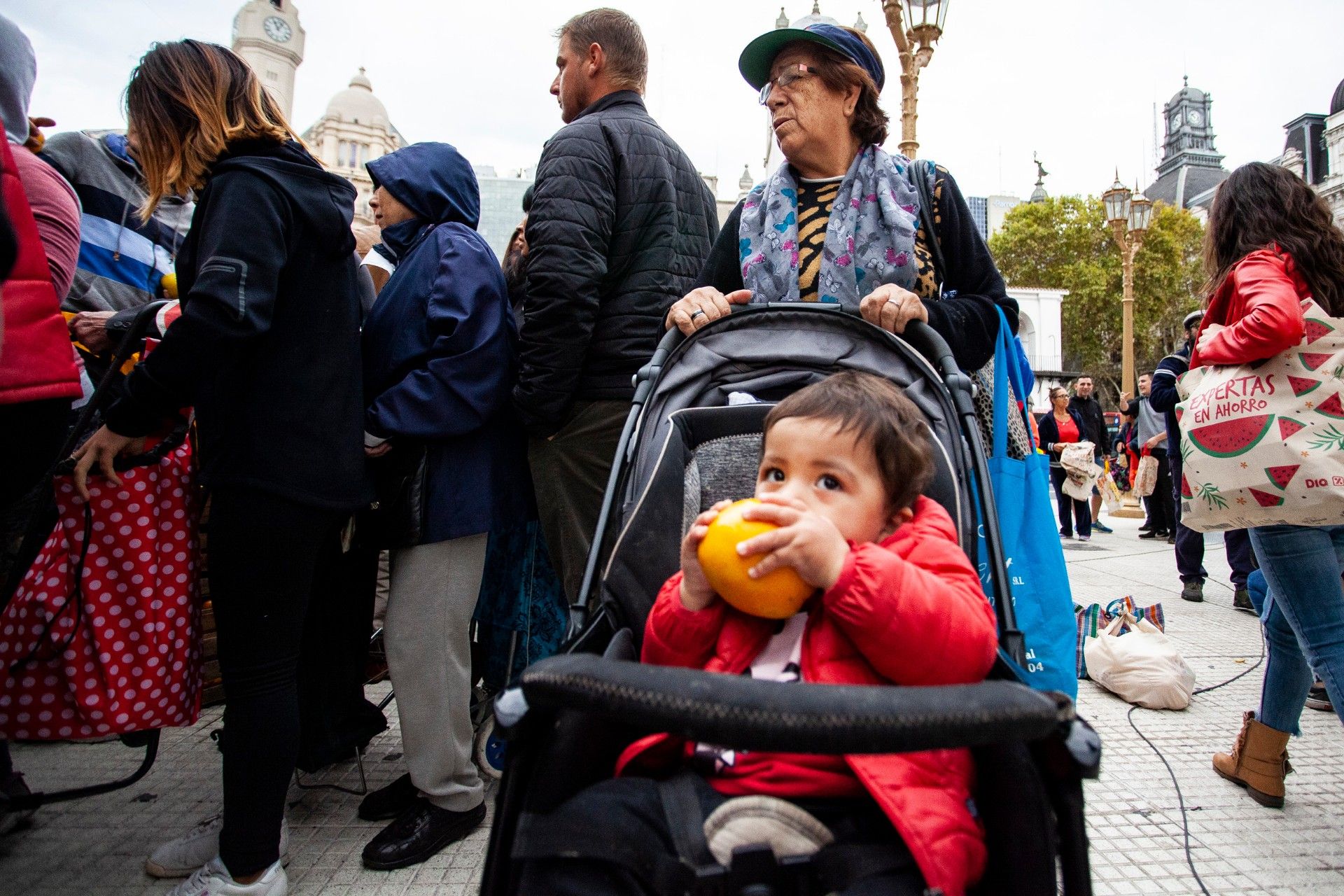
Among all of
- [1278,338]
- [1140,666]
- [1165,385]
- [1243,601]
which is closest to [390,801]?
[1278,338]

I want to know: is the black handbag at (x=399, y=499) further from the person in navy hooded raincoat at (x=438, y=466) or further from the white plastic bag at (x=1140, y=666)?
the white plastic bag at (x=1140, y=666)

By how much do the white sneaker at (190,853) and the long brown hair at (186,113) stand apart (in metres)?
1.75

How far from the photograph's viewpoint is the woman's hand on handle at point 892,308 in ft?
6.08

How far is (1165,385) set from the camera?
4492 millimetres

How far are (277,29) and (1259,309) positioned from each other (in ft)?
235

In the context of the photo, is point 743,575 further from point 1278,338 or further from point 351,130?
point 351,130

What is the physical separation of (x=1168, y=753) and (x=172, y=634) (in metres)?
3.68

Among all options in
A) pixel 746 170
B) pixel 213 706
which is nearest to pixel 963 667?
pixel 213 706

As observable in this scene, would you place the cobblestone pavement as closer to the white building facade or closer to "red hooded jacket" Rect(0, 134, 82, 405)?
"red hooded jacket" Rect(0, 134, 82, 405)

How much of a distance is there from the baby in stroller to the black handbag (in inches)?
45.6

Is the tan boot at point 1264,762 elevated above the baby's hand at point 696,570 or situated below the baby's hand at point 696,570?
below

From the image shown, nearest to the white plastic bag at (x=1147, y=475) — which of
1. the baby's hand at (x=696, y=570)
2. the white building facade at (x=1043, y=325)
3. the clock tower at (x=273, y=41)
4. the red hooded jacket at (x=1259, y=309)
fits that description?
the red hooded jacket at (x=1259, y=309)

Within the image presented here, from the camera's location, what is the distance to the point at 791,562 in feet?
3.73

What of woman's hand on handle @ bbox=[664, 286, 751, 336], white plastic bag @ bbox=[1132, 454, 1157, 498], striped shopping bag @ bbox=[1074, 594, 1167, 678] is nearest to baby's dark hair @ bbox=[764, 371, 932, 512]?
woman's hand on handle @ bbox=[664, 286, 751, 336]
